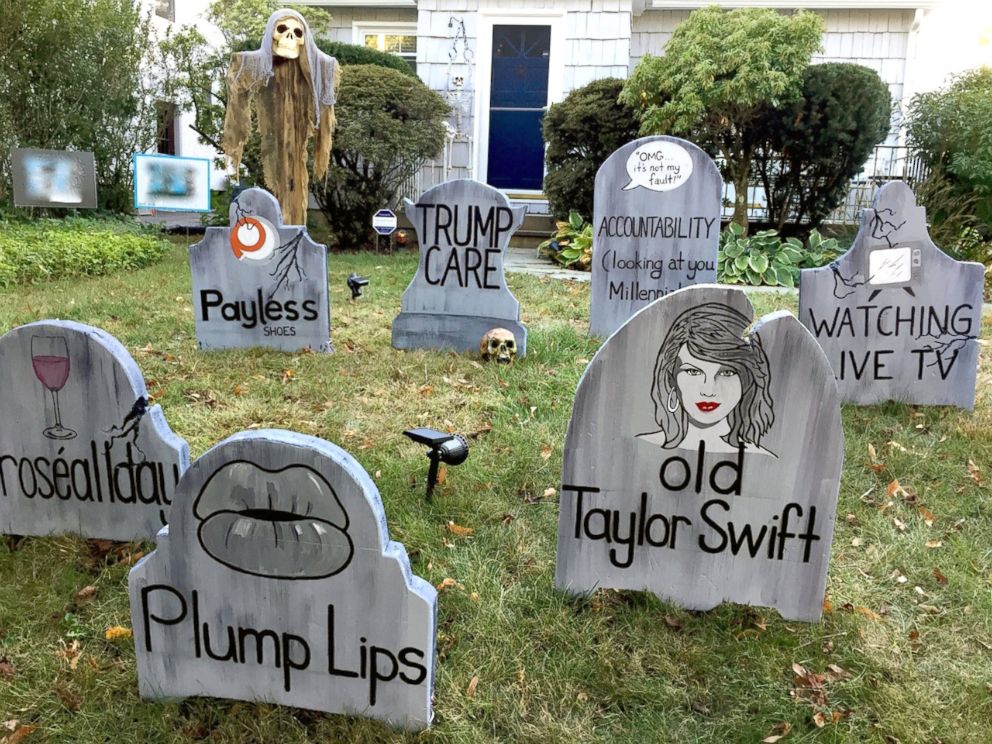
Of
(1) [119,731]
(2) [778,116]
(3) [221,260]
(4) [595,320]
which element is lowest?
(1) [119,731]

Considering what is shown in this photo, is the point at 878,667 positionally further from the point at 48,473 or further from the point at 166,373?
the point at 166,373

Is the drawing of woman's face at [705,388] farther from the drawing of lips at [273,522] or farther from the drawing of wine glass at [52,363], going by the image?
the drawing of wine glass at [52,363]

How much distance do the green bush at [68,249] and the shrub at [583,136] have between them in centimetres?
541

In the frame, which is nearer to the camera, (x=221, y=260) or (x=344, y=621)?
(x=344, y=621)

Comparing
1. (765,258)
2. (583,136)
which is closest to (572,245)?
(583,136)

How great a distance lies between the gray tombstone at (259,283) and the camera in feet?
16.4

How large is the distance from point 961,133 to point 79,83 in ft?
39.6

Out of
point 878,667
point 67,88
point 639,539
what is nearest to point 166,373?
point 639,539

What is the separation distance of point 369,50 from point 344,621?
37.0 feet

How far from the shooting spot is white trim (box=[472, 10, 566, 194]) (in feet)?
38.9

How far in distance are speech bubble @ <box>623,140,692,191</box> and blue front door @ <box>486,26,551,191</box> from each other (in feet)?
23.9

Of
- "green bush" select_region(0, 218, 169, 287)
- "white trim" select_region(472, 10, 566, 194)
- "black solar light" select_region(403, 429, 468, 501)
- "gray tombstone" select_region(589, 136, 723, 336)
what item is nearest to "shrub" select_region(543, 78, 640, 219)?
"white trim" select_region(472, 10, 566, 194)

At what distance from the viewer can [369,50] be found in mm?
11625

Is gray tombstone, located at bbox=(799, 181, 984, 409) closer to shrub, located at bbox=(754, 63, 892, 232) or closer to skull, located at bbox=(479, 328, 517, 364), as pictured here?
skull, located at bbox=(479, 328, 517, 364)
